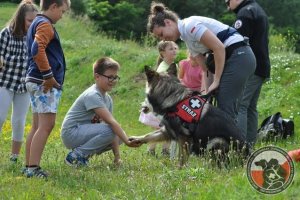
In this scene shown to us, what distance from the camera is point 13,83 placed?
22.4 feet

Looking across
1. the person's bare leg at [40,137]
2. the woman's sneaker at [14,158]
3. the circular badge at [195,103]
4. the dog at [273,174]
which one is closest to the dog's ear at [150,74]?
the circular badge at [195,103]

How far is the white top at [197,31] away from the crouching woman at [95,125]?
1113 millimetres

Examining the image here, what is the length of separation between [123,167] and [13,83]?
181 centimetres

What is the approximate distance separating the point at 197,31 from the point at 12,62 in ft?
8.25

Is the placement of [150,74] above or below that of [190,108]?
above

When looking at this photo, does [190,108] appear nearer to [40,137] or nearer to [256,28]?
[40,137]

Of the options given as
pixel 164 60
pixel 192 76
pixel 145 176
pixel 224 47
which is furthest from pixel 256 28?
pixel 145 176

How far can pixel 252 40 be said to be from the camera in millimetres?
7059

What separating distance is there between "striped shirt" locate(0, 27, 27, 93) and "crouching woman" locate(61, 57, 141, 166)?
2.59 ft

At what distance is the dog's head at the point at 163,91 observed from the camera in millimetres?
5910

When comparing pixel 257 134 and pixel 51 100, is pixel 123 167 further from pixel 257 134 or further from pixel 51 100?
pixel 257 134

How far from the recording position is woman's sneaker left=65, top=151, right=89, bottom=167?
639cm

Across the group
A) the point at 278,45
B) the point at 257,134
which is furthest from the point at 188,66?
the point at 278,45

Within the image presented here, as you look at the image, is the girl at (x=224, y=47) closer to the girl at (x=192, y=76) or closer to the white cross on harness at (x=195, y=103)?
the white cross on harness at (x=195, y=103)
